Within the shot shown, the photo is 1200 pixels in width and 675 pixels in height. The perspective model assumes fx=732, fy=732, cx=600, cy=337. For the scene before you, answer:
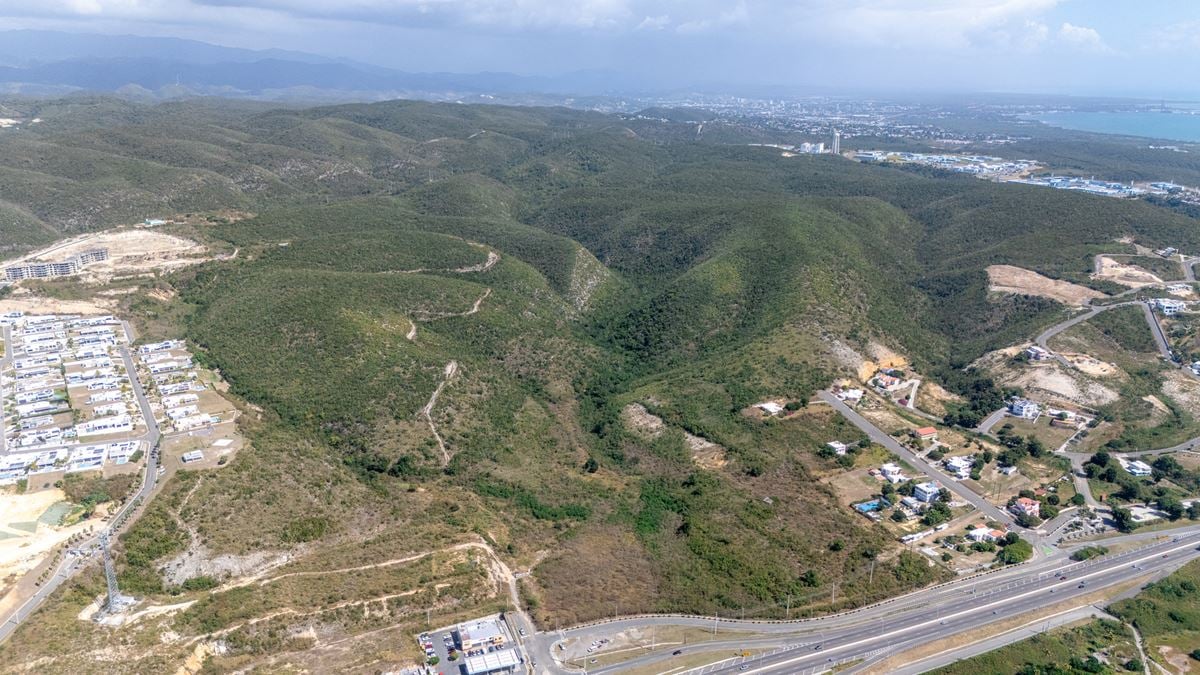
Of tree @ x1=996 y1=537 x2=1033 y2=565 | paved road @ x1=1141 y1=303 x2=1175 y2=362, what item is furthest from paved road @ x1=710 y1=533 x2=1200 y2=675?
paved road @ x1=1141 y1=303 x2=1175 y2=362

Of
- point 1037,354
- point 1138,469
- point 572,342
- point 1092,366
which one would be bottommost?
point 1138,469

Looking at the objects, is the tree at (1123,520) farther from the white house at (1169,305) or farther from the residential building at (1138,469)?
the white house at (1169,305)

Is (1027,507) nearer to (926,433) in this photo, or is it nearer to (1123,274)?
(926,433)

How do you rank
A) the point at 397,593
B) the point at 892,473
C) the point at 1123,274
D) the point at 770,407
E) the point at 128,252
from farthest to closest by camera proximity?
the point at 1123,274 < the point at 128,252 < the point at 770,407 < the point at 892,473 < the point at 397,593

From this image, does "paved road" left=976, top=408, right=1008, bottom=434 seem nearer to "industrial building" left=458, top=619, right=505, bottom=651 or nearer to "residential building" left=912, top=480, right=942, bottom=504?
"residential building" left=912, top=480, right=942, bottom=504

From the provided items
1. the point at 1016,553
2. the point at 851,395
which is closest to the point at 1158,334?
the point at 851,395

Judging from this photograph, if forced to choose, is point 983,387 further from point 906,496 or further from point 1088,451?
point 906,496

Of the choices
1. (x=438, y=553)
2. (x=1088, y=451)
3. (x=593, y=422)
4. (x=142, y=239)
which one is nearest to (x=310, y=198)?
(x=142, y=239)

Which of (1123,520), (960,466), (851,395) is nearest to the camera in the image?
(1123,520)
